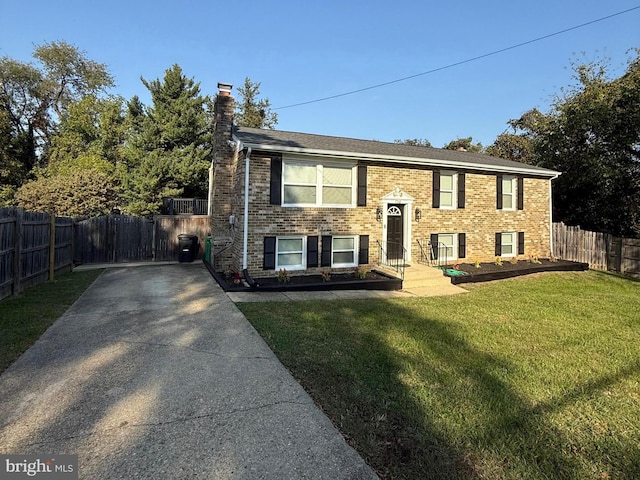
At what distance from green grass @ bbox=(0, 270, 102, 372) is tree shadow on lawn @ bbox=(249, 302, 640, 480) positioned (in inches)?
136

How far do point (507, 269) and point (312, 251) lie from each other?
7083 mm

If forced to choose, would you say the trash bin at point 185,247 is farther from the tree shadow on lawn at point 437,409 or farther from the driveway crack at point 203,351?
the tree shadow on lawn at point 437,409

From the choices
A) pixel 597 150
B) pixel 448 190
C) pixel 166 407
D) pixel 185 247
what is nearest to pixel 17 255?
pixel 166 407

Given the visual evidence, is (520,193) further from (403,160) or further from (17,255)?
(17,255)

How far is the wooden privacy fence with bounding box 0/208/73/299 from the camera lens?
7.27 m

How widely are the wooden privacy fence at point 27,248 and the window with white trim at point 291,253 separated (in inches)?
243

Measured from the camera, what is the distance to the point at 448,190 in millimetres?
13320

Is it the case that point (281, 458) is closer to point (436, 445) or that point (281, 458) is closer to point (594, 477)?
point (436, 445)

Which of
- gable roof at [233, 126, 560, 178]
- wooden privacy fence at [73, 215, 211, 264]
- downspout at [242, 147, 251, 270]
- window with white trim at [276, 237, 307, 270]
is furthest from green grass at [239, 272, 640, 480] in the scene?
wooden privacy fence at [73, 215, 211, 264]

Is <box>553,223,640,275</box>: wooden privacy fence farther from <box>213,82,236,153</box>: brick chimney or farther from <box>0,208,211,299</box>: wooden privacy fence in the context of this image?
<box>0,208,211,299</box>: wooden privacy fence

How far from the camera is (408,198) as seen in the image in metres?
12.4

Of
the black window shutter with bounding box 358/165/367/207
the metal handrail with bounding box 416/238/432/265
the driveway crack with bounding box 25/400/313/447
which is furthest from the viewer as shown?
the metal handrail with bounding box 416/238/432/265

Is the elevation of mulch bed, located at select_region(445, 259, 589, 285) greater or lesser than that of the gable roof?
lesser

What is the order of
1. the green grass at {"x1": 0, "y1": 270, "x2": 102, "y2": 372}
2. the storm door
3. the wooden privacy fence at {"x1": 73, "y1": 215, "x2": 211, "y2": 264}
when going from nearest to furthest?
1. the green grass at {"x1": 0, "y1": 270, "x2": 102, "y2": 372}
2. the storm door
3. the wooden privacy fence at {"x1": 73, "y1": 215, "x2": 211, "y2": 264}
